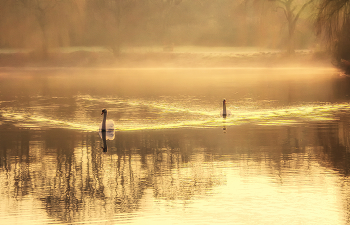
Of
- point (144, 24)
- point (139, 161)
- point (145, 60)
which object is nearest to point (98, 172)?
point (139, 161)

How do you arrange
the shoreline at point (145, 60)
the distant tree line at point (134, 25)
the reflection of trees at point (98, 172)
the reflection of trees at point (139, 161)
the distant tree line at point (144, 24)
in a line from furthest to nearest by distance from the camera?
the distant tree line at point (134, 25), the distant tree line at point (144, 24), the shoreline at point (145, 60), the reflection of trees at point (139, 161), the reflection of trees at point (98, 172)

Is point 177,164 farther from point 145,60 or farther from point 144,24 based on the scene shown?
point 144,24

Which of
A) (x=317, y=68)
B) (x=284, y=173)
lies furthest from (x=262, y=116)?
(x=317, y=68)

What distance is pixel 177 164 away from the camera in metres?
13.7

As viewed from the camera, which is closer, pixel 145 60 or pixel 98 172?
pixel 98 172

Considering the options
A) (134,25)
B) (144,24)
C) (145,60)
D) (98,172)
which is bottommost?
(98,172)

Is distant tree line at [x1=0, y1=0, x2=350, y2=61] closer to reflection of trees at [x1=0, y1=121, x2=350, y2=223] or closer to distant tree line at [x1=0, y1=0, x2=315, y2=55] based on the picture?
distant tree line at [x1=0, y1=0, x2=315, y2=55]

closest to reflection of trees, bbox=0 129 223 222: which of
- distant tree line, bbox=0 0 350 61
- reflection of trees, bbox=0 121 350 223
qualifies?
reflection of trees, bbox=0 121 350 223

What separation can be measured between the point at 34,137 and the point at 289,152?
24.6ft

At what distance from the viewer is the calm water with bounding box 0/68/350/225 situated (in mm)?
10086

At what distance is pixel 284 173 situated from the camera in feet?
41.3

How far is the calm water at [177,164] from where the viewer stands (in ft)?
33.1

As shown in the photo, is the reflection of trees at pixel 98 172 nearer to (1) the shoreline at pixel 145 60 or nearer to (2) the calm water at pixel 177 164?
(2) the calm water at pixel 177 164


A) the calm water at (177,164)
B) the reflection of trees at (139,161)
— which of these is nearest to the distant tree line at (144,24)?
the calm water at (177,164)
